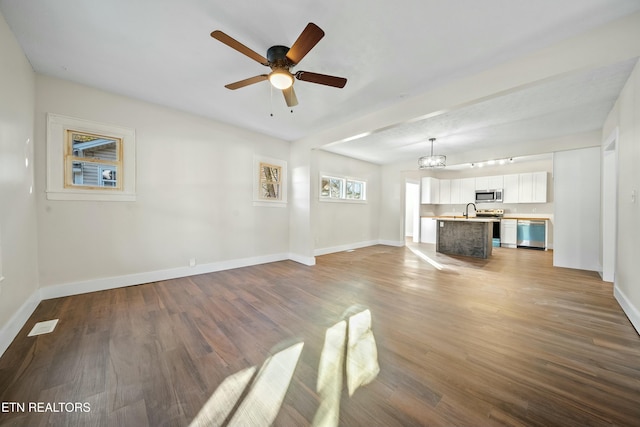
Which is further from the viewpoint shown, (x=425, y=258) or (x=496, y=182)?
(x=496, y=182)

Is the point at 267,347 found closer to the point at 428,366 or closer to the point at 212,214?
the point at 428,366

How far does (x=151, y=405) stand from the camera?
53.6 inches

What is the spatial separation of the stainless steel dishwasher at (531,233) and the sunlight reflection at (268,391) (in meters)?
8.15

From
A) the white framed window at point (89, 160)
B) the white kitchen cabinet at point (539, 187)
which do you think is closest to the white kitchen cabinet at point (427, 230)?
the white kitchen cabinet at point (539, 187)

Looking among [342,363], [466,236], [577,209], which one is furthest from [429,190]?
[342,363]

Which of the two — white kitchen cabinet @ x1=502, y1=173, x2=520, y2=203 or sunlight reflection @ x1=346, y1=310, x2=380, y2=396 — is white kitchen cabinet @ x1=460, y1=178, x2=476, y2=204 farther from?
sunlight reflection @ x1=346, y1=310, x2=380, y2=396

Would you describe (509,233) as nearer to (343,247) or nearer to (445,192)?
(445,192)

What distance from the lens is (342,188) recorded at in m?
6.61

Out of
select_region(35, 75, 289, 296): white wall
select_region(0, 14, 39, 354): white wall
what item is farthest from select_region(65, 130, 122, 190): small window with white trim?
select_region(0, 14, 39, 354): white wall

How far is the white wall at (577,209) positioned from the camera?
4.32m

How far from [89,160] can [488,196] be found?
9691mm

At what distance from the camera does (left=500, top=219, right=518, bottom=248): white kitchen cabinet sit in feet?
23.5

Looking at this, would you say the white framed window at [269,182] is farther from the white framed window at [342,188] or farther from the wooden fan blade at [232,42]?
the wooden fan blade at [232,42]

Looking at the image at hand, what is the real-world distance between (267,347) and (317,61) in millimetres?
2861
